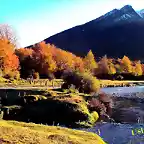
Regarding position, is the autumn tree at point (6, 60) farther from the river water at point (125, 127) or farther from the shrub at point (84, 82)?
the river water at point (125, 127)

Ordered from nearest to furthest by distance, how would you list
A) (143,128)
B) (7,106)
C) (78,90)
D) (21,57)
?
1. (143,128)
2. (7,106)
3. (78,90)
4. (21,57)

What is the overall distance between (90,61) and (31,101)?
111 m

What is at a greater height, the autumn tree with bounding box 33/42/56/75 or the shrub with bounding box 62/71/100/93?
the autumn tree with bounding box 33/42/56/75

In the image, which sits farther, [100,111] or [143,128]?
→ [100,111]

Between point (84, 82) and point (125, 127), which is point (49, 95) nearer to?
point (84, 82)

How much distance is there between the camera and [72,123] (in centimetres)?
4672

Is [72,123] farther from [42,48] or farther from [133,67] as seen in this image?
[133,67]

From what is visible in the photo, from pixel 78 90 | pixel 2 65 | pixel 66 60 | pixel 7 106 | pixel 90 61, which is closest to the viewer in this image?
pixel 7 106

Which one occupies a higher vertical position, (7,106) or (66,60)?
(66,60)

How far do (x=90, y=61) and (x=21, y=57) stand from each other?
3833cm

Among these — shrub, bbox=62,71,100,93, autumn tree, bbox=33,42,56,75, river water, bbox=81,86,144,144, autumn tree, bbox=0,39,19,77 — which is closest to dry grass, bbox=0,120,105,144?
river water, bbox=81,86,144,144

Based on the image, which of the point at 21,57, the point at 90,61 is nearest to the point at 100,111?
the point at 21,57

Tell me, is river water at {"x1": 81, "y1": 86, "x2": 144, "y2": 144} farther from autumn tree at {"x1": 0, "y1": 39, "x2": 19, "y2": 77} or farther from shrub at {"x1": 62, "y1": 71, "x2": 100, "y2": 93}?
autumn tree at {"x1": 0, "y1": 39, "x2": 19, "y2": 77}

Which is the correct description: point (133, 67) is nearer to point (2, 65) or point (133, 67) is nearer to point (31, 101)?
point (2, 65)
